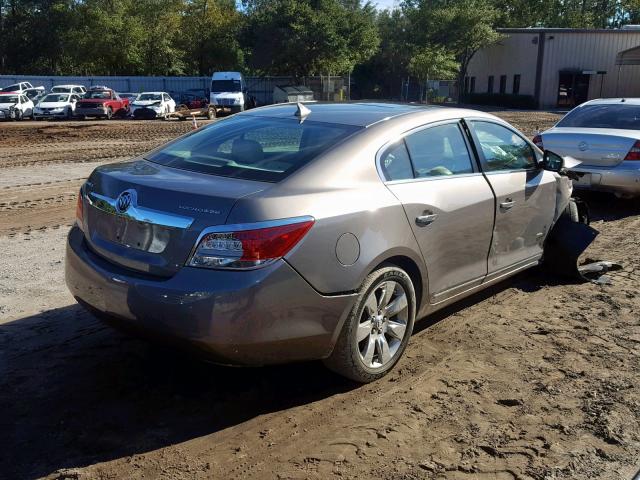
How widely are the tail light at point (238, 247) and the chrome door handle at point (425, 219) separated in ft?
3.68

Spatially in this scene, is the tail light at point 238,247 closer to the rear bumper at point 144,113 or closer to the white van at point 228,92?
the rear bumper at point 144,113

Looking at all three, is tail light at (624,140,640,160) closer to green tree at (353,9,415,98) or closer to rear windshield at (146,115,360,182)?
rear windshield at (146,115,360,182)

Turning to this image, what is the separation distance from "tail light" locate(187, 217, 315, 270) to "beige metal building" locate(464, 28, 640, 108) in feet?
154

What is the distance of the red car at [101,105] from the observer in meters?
32.4

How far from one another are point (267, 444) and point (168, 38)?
2237 inches

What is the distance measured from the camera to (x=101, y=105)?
32.5 metres

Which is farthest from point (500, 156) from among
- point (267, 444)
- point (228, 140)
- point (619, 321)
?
point (267, 444)

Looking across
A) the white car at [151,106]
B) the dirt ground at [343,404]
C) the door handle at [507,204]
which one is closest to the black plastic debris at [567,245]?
the dirt ground at [343,404]

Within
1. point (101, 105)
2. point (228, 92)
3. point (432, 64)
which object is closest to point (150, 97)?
point (101, 105)

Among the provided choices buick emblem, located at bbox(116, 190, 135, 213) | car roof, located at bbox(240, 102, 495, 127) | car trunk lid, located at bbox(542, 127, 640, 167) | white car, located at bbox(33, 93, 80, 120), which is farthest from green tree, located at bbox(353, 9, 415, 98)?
buick emblem, located at bbox(116, 190, 135, 213)

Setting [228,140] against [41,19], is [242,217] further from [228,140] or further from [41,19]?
[41,19]

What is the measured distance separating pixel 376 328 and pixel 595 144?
6139 mm

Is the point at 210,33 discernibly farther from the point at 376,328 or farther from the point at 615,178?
the point at 376,328

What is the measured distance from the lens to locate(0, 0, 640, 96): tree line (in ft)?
154
